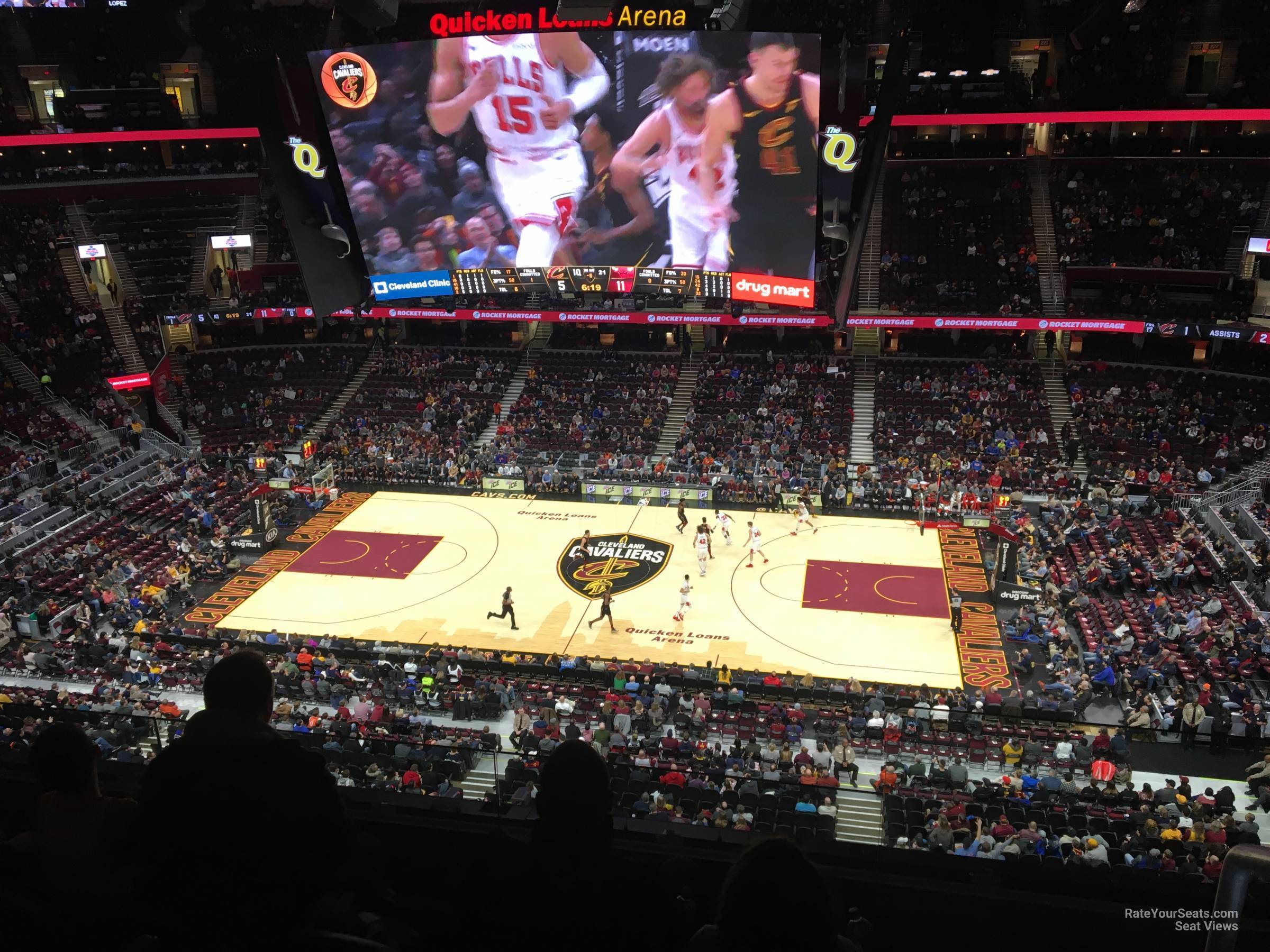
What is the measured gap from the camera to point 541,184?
3288cm

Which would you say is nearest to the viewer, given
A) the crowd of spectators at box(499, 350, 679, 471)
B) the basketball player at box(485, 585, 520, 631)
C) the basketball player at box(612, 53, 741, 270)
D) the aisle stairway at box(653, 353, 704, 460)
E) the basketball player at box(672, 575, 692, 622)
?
the basketball player at box(485, 585, 520, 631)

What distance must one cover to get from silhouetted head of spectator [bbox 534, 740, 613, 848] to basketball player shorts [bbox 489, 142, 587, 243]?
30.8 metres

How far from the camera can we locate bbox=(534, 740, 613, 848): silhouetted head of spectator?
10.8 feet

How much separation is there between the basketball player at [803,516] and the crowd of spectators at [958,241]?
948cm

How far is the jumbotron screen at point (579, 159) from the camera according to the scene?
96.8ft

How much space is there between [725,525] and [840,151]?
48.5 feet

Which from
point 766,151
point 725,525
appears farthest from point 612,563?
point 766,151

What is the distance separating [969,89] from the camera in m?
42.8

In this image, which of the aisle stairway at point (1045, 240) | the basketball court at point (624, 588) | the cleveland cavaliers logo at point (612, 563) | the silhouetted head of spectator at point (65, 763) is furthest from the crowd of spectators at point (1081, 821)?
the aisle stairway at point (1045, 240)

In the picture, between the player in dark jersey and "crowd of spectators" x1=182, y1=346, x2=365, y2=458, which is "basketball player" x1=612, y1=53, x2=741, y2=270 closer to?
the player in dark jersey

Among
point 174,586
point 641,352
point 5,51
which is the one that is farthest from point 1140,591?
point 5,51

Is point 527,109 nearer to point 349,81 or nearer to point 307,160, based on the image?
point 349,81

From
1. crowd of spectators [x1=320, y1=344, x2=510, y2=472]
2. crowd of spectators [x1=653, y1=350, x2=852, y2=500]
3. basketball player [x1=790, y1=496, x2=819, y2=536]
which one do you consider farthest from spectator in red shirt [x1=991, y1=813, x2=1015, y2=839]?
crowd of spectators [x1=320, y1=344, x2=510, y2=472]

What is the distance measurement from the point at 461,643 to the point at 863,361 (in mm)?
21985
